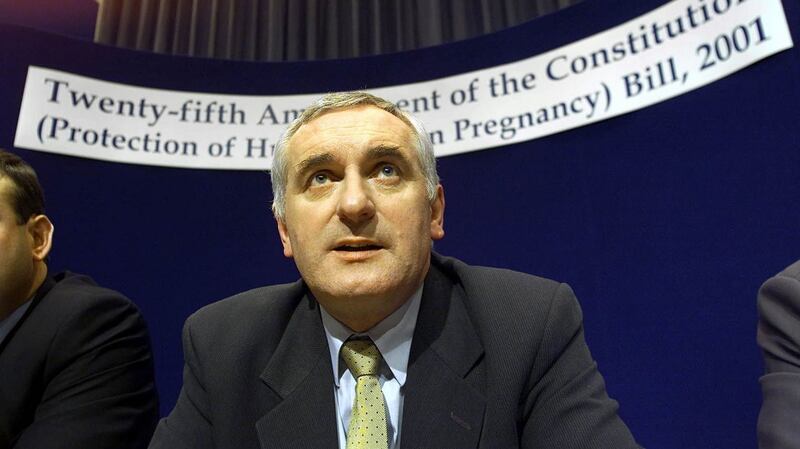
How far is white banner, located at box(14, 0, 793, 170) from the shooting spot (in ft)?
5.55

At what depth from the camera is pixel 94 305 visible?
1.33 meters

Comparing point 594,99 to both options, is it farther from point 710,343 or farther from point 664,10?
point 710,343

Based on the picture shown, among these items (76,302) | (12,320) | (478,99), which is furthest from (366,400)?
(478,99)

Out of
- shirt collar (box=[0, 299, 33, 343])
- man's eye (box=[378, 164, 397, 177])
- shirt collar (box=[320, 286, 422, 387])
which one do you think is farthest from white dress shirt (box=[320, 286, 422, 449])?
shirt collar (box=[0, 299, 33, 343])

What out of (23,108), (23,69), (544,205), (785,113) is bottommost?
(544,205)

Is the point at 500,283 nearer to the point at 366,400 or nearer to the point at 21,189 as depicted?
the point at 366,400

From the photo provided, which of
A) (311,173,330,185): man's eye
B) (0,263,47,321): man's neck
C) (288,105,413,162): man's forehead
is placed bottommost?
(0,263,47,321): man's neck

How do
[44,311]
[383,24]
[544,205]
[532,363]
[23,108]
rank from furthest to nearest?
1. [383,24]
2. [23,108]
3. [544,205]
4. [44,311]
5. [532,363]

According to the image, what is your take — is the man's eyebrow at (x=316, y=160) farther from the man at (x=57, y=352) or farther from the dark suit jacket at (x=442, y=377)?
the man at (x=57, y=352)

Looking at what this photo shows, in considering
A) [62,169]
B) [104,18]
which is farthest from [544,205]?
[104,18]

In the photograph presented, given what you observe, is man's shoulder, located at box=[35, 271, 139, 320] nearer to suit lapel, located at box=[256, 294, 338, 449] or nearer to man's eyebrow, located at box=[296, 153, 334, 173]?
suit lapel, located at box=[256, 294, 338, 449]

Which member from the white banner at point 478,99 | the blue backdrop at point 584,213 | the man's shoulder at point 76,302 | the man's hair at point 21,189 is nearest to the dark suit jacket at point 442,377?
the man's shoulder at point 76,302

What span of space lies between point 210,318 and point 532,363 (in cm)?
60

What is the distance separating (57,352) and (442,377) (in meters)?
0.92
